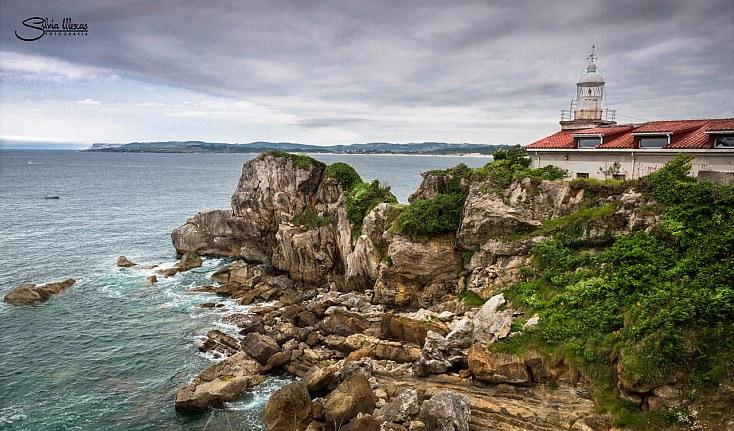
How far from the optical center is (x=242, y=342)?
2428 cm

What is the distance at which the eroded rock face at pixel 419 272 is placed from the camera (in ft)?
85.6

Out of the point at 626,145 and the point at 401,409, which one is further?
the point at 626,145

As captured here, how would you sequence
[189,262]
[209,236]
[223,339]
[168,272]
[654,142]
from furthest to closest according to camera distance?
[209,236], [189,262], [168,272], [223,339], [654,142]

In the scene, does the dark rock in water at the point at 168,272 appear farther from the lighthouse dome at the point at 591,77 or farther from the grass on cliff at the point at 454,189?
the lighthouse dome at the point at 591,77

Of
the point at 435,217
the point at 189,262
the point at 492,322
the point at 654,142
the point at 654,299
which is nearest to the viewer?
the point at 654,299

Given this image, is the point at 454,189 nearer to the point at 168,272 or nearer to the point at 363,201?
the point at 363,201

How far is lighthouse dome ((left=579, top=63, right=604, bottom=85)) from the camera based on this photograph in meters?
30.0

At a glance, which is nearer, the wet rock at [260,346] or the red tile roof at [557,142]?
the wet rock at [260,346]

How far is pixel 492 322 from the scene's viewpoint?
1836 cm

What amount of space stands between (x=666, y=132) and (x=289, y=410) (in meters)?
25.1

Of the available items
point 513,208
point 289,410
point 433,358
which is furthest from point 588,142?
point 289,410

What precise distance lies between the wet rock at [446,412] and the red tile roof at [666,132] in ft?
61.6

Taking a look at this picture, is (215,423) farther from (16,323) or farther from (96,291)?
(96,291)

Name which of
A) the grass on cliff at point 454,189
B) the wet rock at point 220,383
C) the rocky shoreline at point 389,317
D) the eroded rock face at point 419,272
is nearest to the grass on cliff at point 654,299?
the rocky shoreline at point 389,317
